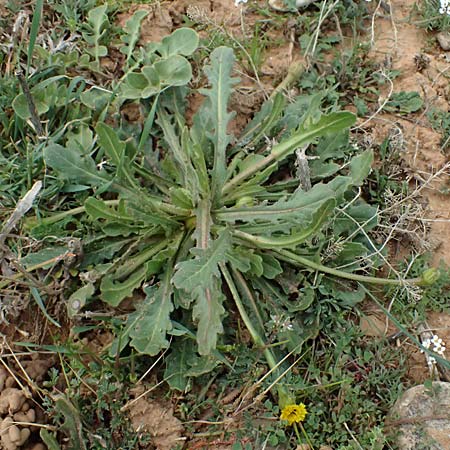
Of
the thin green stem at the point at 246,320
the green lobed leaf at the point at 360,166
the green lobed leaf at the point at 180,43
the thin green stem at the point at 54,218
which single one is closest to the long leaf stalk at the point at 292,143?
the green lobed leaf at the point at 360,166

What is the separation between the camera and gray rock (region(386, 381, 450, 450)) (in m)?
2.49

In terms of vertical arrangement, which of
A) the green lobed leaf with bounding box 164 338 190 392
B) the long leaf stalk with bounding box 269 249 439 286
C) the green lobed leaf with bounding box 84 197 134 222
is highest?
the green lobed leaf with bounding box 84 197 134 222

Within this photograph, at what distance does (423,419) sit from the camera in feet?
8.25

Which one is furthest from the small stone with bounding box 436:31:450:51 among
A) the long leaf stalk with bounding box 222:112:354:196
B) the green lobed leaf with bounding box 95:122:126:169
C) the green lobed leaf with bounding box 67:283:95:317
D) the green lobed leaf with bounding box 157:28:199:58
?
the green lobed leaf with bounding box 67:283:95:317

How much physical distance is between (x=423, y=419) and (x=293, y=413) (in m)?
0.53

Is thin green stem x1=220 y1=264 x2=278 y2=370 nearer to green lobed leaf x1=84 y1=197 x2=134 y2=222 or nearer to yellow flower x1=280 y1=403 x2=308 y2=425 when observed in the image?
yellow flower x1=280 y1=403 x2=308 y2=425

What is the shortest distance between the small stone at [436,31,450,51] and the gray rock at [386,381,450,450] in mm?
1860

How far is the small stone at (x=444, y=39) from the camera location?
343 centimetres

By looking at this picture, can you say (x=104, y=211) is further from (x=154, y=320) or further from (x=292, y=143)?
(x=292, y=143)

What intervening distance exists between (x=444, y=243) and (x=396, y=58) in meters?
1.07

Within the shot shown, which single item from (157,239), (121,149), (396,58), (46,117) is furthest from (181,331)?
(396,58)

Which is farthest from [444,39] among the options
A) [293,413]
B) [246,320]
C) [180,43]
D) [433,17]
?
[293,413]

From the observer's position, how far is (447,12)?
336 centimetres

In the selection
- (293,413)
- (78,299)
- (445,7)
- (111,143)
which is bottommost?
(293,413)
